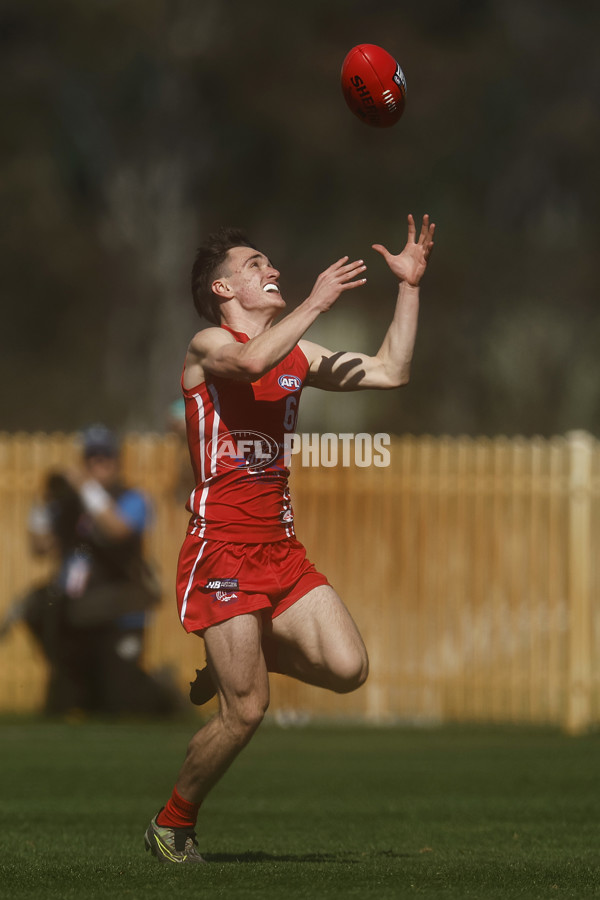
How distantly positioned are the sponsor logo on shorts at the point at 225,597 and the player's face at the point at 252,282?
120 centimetres

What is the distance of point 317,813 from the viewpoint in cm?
810

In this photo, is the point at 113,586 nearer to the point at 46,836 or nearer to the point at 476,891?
the point at 46,836

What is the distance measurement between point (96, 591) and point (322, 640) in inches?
255

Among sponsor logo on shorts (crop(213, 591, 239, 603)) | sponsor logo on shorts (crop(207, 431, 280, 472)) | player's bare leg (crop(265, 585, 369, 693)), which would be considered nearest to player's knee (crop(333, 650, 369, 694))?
player's bare leg (crop(265, 585, 369, 693))

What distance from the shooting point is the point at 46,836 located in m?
7.04

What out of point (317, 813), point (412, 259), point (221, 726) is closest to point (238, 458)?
point (221, 726)

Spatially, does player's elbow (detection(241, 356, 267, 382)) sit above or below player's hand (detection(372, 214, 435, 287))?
below

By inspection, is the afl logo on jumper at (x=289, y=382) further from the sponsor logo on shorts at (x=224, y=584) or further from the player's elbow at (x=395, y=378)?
the sponsor logo on shorts at (x=224, y=584)

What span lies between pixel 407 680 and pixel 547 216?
15732mm

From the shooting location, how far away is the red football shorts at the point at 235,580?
19.9 ft

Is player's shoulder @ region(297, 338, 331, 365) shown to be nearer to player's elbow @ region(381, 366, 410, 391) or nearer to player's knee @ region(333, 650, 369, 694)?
player's elbow @ region(381, 366, 410, 391)

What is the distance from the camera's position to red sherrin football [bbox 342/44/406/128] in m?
7.21

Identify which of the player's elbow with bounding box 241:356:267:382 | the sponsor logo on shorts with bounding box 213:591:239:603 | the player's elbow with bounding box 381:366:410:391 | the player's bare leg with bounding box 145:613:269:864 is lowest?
the player's bare leg with bounding box 145:613:269:864

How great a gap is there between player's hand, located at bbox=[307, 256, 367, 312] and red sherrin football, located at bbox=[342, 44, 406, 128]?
136 cm
